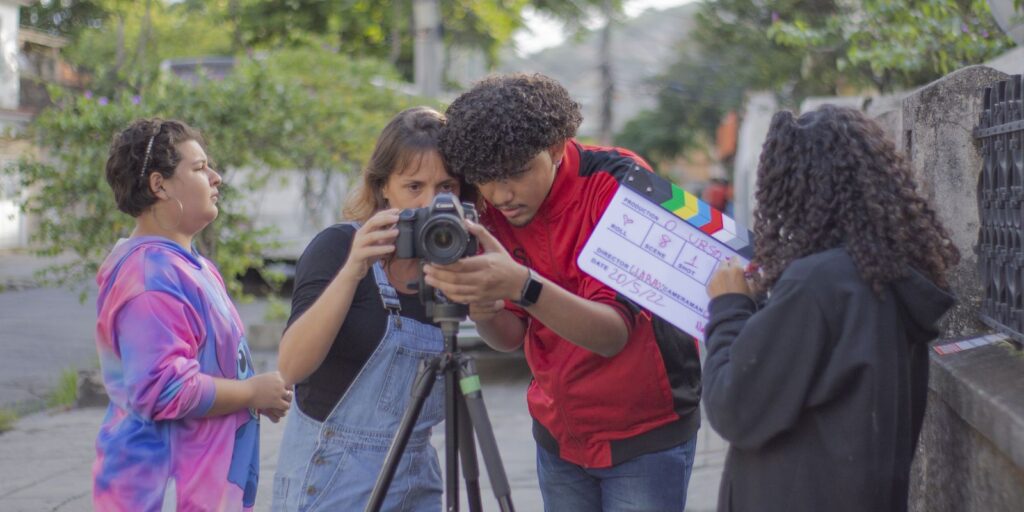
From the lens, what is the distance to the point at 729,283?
229cm

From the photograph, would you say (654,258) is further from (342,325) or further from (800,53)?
(800,53)

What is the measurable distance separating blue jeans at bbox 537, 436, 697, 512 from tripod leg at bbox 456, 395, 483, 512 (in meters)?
0.33

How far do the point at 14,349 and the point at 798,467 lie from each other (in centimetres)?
975

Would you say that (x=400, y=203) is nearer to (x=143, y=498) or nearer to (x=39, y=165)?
(x=143, y=498)

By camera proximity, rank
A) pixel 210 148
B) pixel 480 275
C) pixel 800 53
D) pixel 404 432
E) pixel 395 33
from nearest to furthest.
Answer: pixel 480 275
pixel 404 432
pixel 210 148
pixel 800 53
pixel 395 33

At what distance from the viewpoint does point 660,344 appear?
2621mm

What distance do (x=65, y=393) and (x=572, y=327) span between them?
6483 mm

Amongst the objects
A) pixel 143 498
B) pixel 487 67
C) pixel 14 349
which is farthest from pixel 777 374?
pixel 487 67

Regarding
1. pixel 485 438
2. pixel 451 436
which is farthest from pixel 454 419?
pixel 485 438

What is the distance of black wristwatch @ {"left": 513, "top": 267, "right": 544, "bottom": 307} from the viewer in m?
2.31

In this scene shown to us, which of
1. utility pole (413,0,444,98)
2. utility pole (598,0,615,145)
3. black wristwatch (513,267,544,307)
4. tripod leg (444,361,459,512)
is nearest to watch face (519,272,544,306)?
→ black wristwatch (513,267,544,307)

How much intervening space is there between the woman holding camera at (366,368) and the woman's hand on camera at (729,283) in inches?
26.7

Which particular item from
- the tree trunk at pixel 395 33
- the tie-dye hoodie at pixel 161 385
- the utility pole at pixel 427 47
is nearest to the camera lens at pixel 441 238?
the tie-dye hoodie at pixel 161 385

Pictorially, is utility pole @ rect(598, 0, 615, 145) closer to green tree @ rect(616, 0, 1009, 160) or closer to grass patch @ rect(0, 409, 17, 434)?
green tree @ rect(616, 0, 1009, 160)
